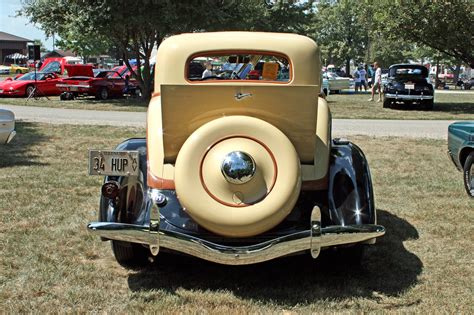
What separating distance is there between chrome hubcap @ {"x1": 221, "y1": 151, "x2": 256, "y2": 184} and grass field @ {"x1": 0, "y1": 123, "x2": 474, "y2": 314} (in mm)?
829

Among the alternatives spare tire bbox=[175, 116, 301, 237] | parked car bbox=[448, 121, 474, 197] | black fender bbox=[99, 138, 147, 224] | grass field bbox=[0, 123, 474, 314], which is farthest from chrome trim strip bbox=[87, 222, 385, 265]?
parked car bbox=[448, 121, 474, 197]

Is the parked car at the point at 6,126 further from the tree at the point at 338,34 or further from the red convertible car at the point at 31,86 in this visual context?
the tree at the point at 338,34

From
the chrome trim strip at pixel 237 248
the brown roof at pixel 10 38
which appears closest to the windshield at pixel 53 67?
the chrome trim strip at pixel 237 248

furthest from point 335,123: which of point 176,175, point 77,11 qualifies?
point 176,175

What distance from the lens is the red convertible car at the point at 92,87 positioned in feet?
82.7

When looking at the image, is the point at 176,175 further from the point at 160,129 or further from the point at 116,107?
the point at 116,107

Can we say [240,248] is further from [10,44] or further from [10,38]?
[10,38]

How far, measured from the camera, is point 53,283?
4.13m

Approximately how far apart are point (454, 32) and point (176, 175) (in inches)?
745

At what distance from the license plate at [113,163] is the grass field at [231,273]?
2.55ft

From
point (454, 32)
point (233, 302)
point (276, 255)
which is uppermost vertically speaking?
point (454, 32)

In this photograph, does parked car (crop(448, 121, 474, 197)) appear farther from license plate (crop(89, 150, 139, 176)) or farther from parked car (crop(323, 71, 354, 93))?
parked car (crop(323, 71, 354, 93))

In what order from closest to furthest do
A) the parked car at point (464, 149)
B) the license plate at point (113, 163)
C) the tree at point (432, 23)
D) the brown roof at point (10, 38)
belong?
the license plate at point (113, 163)
the parked car at point (464, 149)
the tree at point (432, 23)
the brown roof at point (10, 38)

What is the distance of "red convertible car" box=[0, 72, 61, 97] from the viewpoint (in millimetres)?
25812
